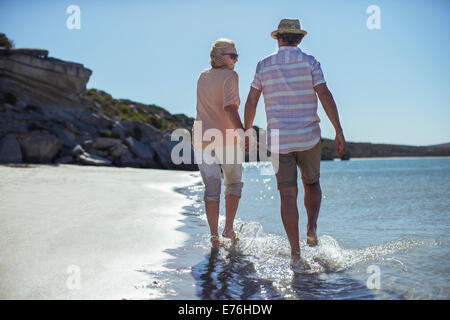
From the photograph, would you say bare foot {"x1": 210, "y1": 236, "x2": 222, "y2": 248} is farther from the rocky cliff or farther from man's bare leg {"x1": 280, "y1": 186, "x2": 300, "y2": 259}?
the rocky cliff

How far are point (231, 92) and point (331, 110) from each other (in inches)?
38.7

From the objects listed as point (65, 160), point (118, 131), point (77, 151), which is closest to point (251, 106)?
point (65, 160)

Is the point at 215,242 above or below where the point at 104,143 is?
below

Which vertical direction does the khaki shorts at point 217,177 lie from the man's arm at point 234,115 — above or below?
below

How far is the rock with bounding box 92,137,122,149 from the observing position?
2228 centimetres

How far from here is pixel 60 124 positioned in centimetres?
2233

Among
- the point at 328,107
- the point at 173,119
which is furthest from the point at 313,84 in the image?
the point at 173,119

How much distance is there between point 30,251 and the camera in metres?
2.87

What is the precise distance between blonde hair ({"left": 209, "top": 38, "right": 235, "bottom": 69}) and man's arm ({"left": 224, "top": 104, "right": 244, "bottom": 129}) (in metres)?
0.47

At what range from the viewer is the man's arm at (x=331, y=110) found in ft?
11.3

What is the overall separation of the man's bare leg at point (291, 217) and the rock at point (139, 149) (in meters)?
21.6

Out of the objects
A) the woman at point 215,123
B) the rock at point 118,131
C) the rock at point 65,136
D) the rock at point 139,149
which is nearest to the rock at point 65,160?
the rock at point 65,136

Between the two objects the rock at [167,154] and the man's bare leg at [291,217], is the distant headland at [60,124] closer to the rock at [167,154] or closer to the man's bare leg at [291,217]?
the rock at [167,154]

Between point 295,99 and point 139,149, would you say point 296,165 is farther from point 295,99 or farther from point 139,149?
point 139,149
